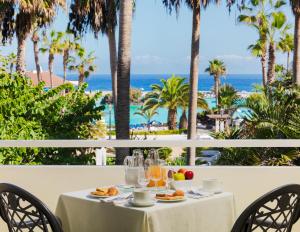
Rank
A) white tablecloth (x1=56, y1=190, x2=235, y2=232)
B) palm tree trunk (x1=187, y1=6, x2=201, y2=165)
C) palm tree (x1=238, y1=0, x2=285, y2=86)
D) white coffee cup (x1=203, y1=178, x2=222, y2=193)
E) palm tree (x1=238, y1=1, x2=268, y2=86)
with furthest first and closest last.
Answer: palm tree (x1=238, y1=1, x2=268, y2=86) → palm tree (x1=238, y1=0, x2=285, y2=86) → palm tree trunk (x1=187, y1=6, x2=201, y2=165) → white coffee cup (x1=203, y1=178, x2=222, y2=193) → white tablecloth (x1=56, y1=190, x2=235, y2=232)

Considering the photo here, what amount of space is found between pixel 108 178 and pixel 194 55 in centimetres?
1113

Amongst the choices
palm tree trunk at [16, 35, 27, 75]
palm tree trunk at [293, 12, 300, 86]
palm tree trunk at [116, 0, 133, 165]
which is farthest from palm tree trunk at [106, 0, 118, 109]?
palm tree trunk at [293, 12, 300, 86]

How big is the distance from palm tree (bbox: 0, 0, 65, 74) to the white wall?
13191mm

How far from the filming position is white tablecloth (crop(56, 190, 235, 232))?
2912 mm

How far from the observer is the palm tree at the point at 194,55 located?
1509 centimetres

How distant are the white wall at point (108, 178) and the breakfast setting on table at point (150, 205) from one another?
1.05 meters

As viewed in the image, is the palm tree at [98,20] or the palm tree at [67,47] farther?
the palm tree at [67,47]

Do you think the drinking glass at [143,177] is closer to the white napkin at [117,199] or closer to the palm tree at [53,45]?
the white napkin at [117,199]

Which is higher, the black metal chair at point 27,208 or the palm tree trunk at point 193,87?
the palm tree trunk at point 193,87

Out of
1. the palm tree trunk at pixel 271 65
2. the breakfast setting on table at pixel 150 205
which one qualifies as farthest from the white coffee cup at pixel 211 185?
the palm tree trunk at pixel 271 65

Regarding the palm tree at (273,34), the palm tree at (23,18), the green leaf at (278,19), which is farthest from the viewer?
the green leaf at (278,19)

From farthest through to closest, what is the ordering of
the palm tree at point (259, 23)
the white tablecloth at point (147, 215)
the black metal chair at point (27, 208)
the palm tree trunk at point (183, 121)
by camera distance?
the palm tree trunk at point (183, 121)
the palm tree at point (259, 23)
the white tablecloth at point (147, 215)
the black metal chair at point (27, 208)

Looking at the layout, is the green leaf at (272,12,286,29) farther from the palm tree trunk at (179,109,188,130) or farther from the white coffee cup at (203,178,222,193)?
the white coffee cup at (203,178,222,193)

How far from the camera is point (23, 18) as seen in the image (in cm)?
1811
